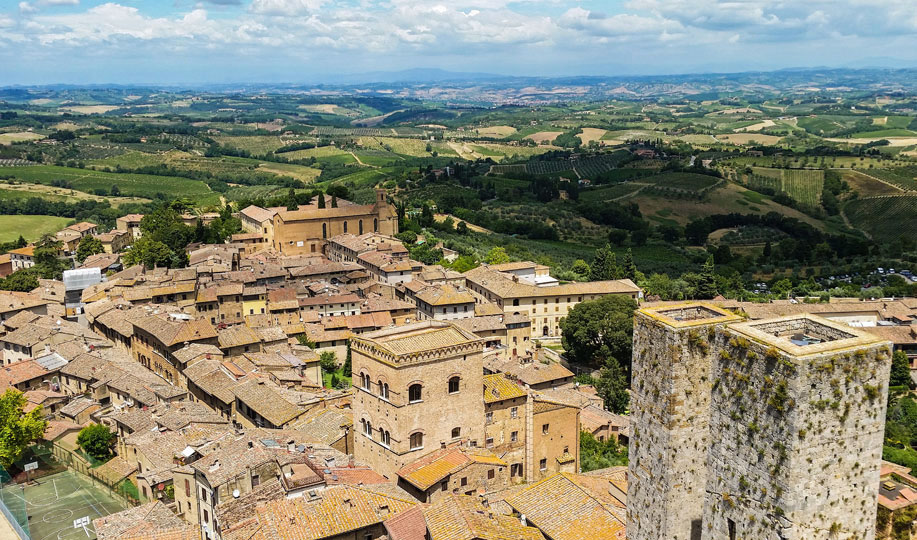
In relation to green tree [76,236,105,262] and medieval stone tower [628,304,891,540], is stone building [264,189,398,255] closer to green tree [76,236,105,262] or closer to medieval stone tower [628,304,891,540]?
green tree [76,236,105,262]

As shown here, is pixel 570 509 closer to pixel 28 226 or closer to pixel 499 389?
pixel 499 389

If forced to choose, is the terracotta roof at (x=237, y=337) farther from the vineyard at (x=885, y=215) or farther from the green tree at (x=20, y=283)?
the vineyard at (x=885, y=215)

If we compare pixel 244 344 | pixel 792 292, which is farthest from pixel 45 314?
pixel 792 292

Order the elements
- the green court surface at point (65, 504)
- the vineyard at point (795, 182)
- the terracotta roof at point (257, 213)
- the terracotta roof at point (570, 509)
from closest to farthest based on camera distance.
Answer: the terracotta roof at point (570, 509) → the green court surface at point (65, 504) → the terracotta roof at point (257, 213) → the vineyard at point (795, 182)

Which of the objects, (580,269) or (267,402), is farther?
(580,269)

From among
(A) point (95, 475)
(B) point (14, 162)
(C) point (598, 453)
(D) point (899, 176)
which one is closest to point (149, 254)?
(A) point (95, 475)

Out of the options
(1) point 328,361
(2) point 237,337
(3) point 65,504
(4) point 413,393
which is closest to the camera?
(4) point 413,393

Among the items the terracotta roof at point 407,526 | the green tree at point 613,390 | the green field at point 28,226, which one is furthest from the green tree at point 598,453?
the green field at point 28,226
